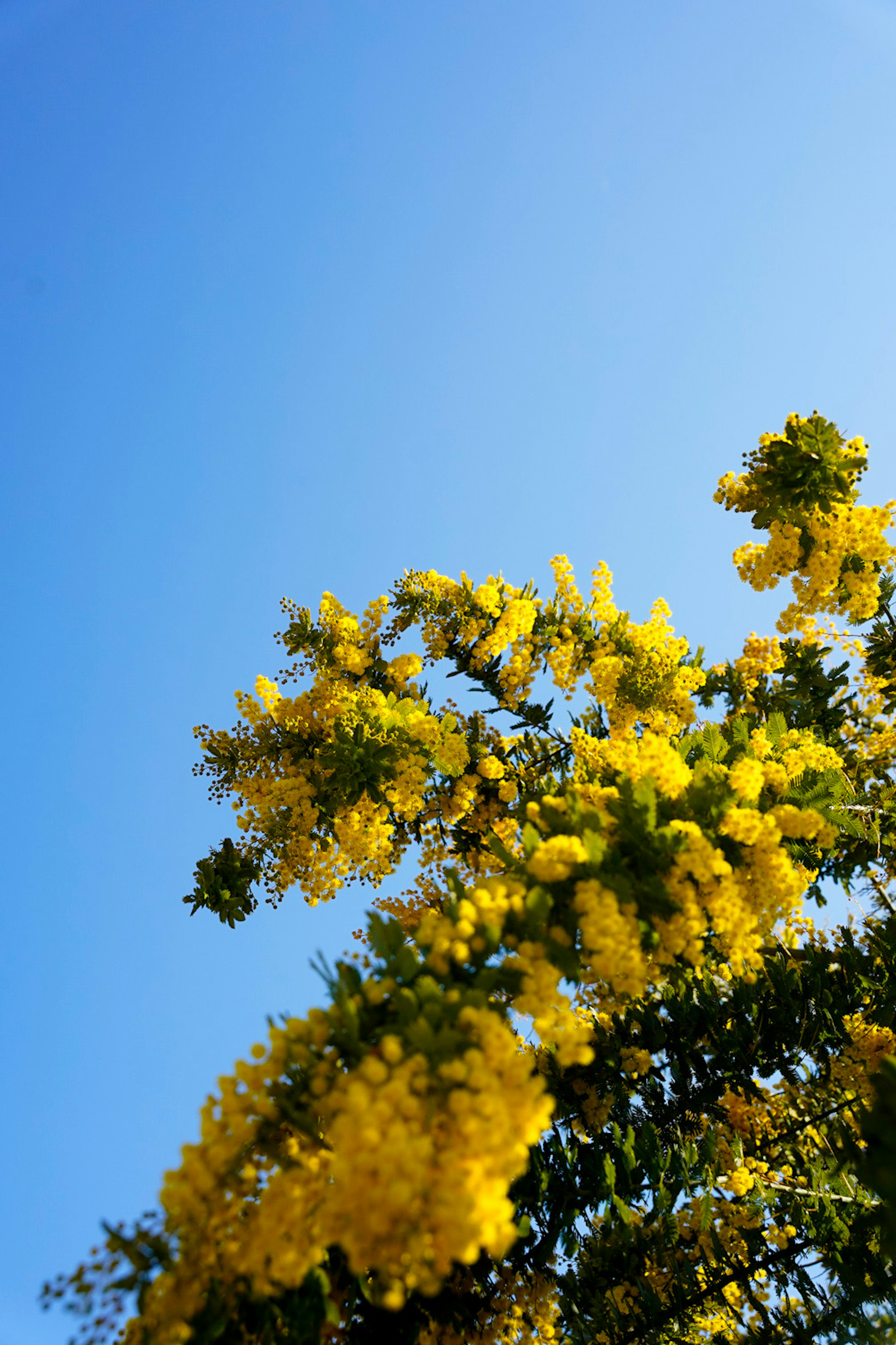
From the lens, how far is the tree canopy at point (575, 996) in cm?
352

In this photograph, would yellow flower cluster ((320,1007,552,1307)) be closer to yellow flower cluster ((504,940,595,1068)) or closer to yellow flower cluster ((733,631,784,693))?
yellow flower cluster ((504,940,595,1068))

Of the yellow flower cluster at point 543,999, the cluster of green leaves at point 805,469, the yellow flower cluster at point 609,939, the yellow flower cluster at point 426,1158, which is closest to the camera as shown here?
the yellow flower cluster at point 426,1158

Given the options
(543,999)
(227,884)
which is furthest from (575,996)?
(227,884)

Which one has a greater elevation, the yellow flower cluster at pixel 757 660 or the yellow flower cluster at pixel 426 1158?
the yellow flower cluster at pixel 757 660

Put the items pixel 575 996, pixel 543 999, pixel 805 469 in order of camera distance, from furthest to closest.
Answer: pixel 805 469 → pixel 575 996 → pixel 543 999

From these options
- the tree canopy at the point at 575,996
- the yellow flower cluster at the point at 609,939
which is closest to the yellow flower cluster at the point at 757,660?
the tree canopy at the point at 575,996

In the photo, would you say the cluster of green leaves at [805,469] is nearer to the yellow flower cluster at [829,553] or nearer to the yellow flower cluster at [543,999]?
the yellow flower cluster at [829,553]

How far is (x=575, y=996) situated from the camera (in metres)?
6.07

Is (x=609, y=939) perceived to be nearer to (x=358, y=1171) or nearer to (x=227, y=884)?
(x=358, y=1171)

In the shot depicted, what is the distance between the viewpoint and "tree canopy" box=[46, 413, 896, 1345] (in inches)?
139

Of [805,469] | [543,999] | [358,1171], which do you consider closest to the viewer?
[358,1171]

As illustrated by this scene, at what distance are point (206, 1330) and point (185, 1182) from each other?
61cm

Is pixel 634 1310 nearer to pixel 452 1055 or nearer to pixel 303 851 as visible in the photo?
pixel 452 1055

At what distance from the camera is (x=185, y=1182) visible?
3.66 m
